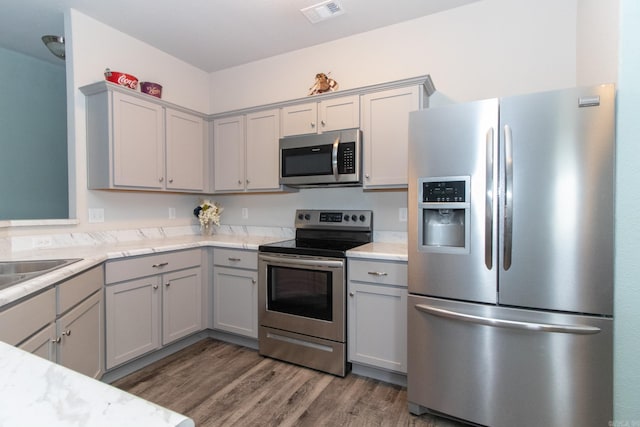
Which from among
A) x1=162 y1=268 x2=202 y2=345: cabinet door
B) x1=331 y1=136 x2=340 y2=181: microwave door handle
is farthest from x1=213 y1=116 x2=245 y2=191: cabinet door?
x1=331 y1=136 x2=340 y2=181: microwave door handle

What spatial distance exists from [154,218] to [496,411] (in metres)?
3.03

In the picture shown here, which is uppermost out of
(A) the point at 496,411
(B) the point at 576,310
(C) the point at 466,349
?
(B) the point at 576,310

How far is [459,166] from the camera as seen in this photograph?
172cm

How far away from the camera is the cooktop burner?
8.35 ft

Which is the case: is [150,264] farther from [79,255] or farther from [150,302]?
[79,255]

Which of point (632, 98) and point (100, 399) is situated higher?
point (632, 98)

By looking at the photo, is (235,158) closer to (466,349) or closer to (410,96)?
(410,96)

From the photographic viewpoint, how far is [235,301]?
275 cm

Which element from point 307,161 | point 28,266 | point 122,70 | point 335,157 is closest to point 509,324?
point 335,157

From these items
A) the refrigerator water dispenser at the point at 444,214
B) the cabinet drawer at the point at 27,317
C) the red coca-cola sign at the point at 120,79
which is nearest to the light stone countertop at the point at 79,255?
the cabinet drawer at the point at 27,317

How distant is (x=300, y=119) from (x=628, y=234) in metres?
2.22

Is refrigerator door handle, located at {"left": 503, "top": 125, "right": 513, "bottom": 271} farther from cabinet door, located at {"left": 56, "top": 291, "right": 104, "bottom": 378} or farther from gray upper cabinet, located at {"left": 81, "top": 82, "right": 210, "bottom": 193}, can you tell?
gray upper cabinet, located at {"left": 81, "top": 82, "right": 210, "bottom": 193}

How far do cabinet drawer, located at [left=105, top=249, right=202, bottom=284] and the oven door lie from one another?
24.0 inches

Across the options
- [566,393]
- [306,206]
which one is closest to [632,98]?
[566,393]
